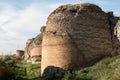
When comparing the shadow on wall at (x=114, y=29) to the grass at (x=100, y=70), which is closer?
the grass at (x=100, y=70)

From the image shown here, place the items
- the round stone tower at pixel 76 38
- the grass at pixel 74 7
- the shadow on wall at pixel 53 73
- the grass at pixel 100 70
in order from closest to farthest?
the grass at pixel 100 70
the shadow on wall at pixel 53 73
the round stone tower at pixel 76 38
the grass at pixel 74 7

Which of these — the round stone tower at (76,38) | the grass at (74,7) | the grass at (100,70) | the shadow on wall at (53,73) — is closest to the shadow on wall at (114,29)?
the round stone tower at (76,38)

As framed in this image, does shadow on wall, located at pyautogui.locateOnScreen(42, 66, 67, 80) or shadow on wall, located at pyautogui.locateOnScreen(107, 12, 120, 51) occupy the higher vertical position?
shadow on wall, located at pyautogui.locateOnScreen(107, 12, 120, 51)

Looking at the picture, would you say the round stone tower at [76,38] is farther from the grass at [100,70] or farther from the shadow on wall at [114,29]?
the grass at [100,70]

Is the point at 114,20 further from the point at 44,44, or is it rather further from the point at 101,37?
the point at 44,44

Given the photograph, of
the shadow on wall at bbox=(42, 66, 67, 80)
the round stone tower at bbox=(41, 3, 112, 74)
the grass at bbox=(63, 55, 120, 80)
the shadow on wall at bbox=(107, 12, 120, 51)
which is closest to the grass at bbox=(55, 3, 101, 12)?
the round stone tower at bbox=(41, 3, 112, 74)

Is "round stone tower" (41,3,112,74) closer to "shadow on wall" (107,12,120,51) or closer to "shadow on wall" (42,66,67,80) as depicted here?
"shadow on wall" (107,12,120,51)

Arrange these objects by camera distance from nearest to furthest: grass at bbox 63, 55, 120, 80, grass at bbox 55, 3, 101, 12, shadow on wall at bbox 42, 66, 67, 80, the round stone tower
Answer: grass at bbox 63, 55, 120, 80 < shadow on wall at bbox 42, 66, 67, 80 < the round stone tower < grass at bbox 55, 3, 101, 12

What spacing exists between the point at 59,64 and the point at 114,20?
169 inches

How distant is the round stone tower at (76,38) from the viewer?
21453mm

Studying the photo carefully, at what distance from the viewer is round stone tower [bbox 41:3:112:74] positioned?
2145cm

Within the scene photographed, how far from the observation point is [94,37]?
2180cm

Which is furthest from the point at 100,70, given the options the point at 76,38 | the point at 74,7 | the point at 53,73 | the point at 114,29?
the point at 74,7

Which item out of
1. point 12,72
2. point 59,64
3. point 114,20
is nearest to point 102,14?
point 114,20
